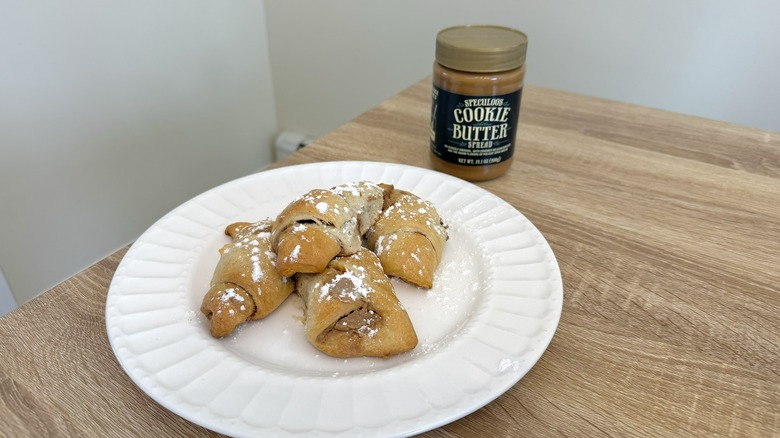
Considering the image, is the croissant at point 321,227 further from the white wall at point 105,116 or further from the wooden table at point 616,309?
the white wall at point 105,116

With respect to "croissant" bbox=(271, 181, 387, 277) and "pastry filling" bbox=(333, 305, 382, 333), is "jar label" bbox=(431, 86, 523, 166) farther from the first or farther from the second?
"pastry filling" bbox=(333, 305, 382, 333)

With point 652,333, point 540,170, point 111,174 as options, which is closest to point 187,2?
point 111,174

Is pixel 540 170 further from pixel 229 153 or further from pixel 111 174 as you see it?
pixel 229 153

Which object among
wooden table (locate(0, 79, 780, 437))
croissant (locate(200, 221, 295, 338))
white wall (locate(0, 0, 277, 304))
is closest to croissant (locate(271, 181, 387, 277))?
croissant (locate(200, 221, 295, 338))

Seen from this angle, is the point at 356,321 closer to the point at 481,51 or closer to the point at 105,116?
the point at 481,51

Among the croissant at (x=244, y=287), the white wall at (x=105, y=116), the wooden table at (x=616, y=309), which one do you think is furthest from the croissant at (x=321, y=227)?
the white wall at (x=105, y=116)

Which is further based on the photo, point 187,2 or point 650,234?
point 187,2

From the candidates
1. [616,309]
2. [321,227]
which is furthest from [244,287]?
[616,309]
